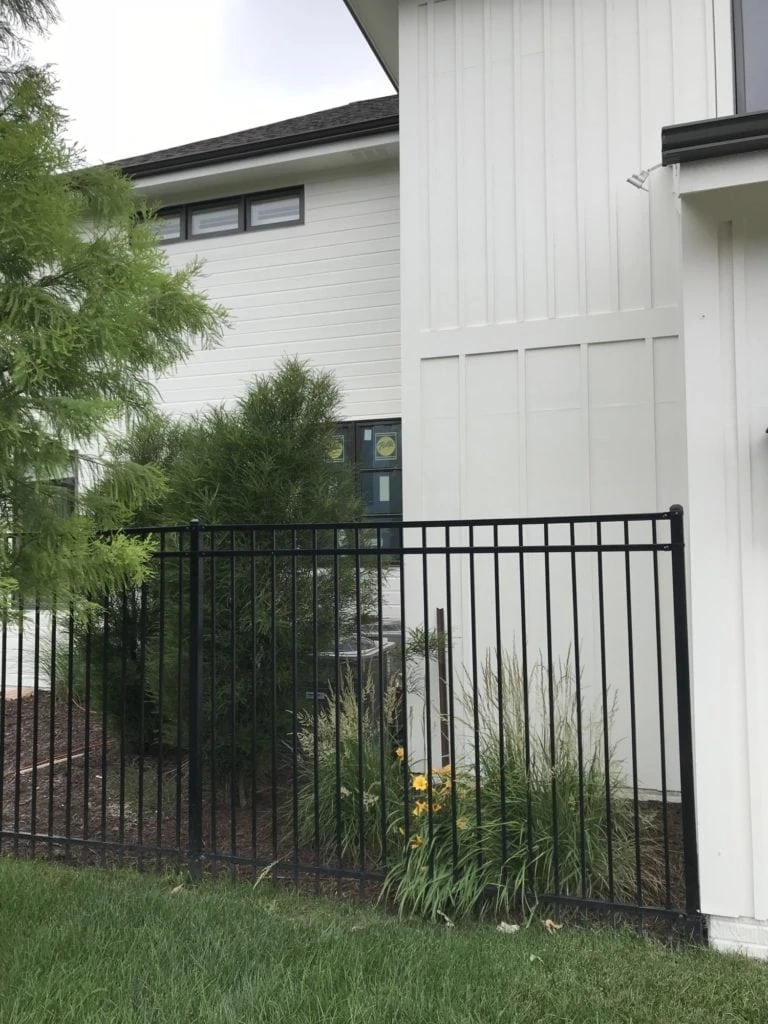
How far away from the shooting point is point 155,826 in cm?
551

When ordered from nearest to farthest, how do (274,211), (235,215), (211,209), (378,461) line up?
(378,461), (274,211), (235,215), (211,209)

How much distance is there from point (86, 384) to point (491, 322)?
10.7 feet

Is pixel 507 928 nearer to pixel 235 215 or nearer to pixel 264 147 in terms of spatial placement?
pixel 264 147

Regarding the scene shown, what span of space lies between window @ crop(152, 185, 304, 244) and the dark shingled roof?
0.54 metres

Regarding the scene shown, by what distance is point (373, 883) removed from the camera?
444cm

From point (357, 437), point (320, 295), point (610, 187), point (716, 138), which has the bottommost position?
point (357, 437)

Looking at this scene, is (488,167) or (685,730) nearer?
(685,730)

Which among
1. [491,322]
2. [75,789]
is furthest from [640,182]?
[75,789]

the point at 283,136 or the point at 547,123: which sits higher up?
the point at 283,136

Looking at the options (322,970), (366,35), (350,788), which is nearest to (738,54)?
(366,35)

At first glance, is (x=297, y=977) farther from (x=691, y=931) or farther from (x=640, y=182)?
(x=640, y=182)

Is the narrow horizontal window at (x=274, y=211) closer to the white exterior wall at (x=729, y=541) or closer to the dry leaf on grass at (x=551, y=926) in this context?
the white exterior wall at (x=729, y=541)

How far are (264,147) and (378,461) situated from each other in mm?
3644

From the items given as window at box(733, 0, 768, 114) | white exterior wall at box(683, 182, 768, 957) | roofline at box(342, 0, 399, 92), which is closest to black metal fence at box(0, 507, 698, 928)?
white exterior wall at box(683, 182, 768, 957)
